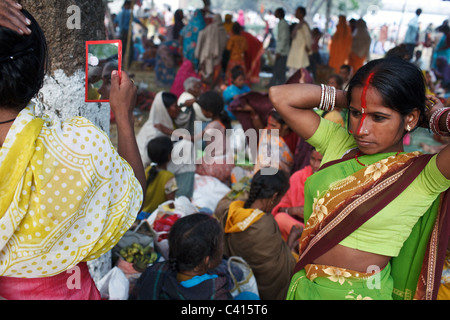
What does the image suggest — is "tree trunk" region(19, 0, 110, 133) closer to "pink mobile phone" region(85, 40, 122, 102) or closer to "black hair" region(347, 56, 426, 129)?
"pink mobile phone" region(85, 40, 122, 102)

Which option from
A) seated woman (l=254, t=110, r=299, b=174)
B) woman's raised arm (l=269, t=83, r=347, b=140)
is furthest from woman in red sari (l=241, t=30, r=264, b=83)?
woman's raised arm (l=269, t=83, r=347, b=140)

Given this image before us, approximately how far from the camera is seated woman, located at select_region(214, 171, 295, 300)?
2798mm

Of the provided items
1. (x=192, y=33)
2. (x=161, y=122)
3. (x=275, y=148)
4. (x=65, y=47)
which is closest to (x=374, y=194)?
(x=65, y=47)

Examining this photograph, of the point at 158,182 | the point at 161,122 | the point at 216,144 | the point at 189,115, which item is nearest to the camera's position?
the point at 158,182

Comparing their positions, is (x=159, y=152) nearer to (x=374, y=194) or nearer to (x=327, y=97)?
(x=327, y=97)

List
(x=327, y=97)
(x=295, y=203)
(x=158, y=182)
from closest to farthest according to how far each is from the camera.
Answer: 1. (x=327, y=97)
2. (x=295, y=203)
3. (x=158, y=182)

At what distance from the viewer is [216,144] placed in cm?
488

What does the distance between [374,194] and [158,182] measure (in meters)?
2.64

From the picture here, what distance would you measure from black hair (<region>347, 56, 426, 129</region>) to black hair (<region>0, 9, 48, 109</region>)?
113cm

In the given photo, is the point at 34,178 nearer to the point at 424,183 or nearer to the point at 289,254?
the point at 424,183

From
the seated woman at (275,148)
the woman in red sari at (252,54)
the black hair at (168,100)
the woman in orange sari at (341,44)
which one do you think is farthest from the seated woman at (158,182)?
the woman in orange sari at (341,44)

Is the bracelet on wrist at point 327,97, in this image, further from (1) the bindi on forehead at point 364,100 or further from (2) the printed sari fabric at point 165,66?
(2) the printed sari fabric at point 165,66

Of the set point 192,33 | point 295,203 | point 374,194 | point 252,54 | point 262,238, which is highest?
point 192,33
